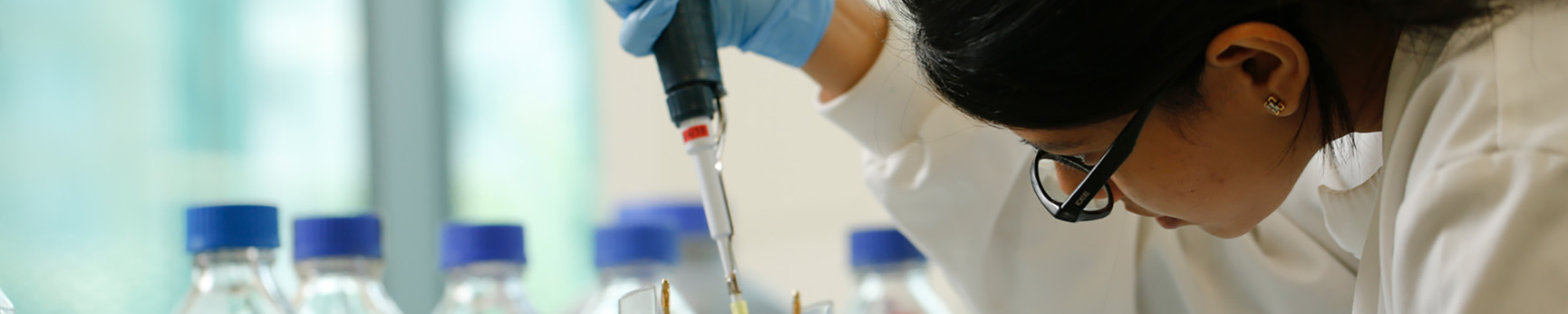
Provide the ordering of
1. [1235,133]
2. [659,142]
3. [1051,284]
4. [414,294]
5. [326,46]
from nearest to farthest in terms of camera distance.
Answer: [1235,133]
[1051,284]
[326,46]
[414,294]
[659,142]

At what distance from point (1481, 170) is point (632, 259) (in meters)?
0.59

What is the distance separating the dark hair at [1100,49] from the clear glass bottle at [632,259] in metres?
0.39

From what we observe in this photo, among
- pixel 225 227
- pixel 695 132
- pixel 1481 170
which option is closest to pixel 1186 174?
pixel 1481 170

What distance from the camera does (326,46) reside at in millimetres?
1193

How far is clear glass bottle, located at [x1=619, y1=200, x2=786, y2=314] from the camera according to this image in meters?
1.05

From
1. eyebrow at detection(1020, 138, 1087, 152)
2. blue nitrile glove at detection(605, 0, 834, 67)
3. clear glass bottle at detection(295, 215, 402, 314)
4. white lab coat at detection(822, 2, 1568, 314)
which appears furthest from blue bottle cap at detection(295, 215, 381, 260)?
eyebrow at detection(1020, 138, 1087, 152)

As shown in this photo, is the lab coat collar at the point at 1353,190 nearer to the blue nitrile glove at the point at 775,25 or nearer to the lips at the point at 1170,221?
the lips at the point at 1170,221

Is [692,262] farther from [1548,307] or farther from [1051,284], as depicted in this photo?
[1548,307]

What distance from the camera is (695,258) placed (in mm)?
1085

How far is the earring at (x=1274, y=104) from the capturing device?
53 cm

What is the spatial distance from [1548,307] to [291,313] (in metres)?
0.69

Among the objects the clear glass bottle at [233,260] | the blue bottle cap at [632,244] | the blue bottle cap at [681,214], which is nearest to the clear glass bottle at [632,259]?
the blue bottle cap at [632,244]

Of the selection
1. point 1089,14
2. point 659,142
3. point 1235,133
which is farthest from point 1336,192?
point 659,142

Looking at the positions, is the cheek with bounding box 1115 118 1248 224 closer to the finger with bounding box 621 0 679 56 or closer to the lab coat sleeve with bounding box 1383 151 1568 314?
the lab coat sleeve with bounding box 1383 151 1568 314
